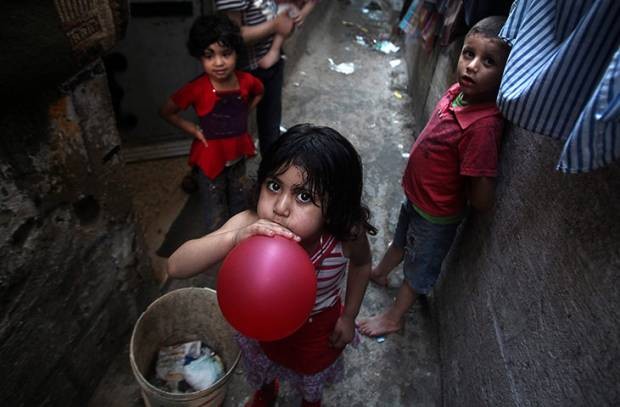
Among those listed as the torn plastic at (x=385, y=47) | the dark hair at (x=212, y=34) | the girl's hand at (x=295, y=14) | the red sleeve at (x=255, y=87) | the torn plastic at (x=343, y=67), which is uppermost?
the dark hair at (x=212, y=34)

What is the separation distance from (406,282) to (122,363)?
1.61 m

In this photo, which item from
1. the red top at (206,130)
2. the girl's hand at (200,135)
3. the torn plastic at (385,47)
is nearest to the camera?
the red top at (206,130)

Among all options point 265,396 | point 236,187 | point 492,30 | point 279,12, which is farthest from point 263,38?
point 265,396

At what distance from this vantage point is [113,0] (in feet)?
5.55

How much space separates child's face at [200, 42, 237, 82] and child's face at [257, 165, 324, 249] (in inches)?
47.5

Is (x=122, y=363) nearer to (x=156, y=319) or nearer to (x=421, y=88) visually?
(x=156, y=319)

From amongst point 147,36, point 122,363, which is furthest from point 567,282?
point 147,36

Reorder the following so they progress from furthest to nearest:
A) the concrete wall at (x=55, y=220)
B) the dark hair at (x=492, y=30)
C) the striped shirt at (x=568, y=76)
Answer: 1. the dark hair at (x=492, y=30)
2. the concrete wall at (x=55, y=220)
3. the striped shirt at (x=568, y=76)

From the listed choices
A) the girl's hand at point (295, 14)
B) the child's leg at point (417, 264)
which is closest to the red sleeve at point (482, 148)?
the child's leg at point (417, 264)

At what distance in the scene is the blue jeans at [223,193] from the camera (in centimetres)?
277

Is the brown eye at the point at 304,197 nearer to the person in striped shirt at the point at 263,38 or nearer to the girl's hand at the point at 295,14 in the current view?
the person in striped shirt at the point at 263,38

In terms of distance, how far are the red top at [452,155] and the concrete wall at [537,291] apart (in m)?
0.13

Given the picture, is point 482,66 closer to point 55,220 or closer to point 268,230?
point 268,230

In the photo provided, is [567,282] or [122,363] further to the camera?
[122,363]
